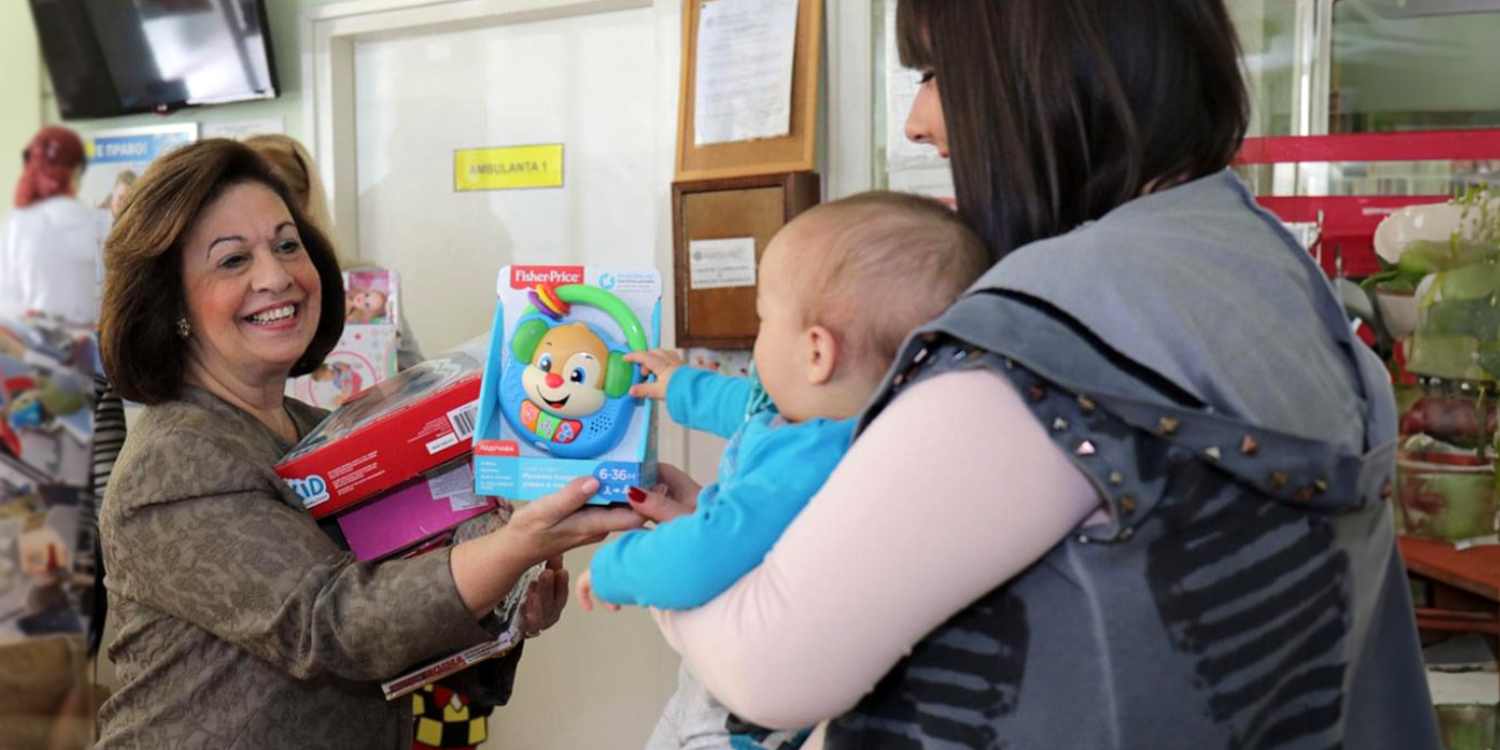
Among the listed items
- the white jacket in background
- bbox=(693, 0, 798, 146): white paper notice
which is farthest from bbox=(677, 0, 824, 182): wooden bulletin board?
the white jacket in background

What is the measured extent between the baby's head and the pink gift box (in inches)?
24.3

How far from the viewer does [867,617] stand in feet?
2.35

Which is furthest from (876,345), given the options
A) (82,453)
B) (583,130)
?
(583,130)

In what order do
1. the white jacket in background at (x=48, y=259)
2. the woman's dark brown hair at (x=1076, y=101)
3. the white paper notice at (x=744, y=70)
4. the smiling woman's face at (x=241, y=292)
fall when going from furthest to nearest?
the white paper notice at (x=744, y=70) < the smiling woman's face at (x=241, y=292) < the woman's dark brown hair at (x=1076, y=101) < the white jacket in background at (x=48, y=259)

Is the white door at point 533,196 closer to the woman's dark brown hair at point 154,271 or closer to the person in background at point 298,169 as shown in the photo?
the person in background at point 298,169

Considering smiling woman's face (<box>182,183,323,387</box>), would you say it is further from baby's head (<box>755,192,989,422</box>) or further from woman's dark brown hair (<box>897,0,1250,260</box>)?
woman's dark brown hair (<box>897,0,1250,260</box>)

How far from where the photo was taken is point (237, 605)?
135cm

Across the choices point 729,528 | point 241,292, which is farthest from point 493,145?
point 729,528

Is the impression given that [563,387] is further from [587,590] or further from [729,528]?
[729,528]

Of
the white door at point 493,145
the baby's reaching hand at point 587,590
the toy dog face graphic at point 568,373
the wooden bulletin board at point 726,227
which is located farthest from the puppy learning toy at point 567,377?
the white door at point 493,145

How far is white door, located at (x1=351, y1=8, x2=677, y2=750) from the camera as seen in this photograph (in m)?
3.18

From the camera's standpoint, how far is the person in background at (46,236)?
1.30 ft

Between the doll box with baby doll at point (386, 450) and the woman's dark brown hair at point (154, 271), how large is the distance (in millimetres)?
224

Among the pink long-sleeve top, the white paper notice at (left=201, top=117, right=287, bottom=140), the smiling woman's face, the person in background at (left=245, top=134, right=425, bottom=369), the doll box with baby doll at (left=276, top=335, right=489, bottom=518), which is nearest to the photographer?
the pink long-sleeve top
